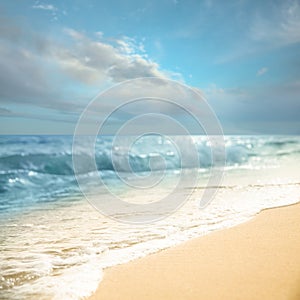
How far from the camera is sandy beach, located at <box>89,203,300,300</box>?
7.32 feet

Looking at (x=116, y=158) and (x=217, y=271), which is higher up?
(x=116, y=158)

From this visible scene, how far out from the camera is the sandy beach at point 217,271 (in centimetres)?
223

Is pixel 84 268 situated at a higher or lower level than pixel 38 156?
lower

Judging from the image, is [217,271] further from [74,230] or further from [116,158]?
[116,158]

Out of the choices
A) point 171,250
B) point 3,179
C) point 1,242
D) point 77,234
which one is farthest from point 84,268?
point 3,179

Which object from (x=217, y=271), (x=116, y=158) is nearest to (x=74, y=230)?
(x=217, y=271)

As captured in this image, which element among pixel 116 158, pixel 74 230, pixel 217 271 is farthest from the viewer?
pixel 116 158

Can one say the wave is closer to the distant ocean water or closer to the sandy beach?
the distant ocean water

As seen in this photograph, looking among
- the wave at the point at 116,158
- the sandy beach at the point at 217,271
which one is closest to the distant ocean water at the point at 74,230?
the sandy beach at the point at 217,271

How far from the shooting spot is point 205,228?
398 cm

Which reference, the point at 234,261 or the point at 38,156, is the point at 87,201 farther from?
the point at 38,156

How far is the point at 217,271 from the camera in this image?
8.47ft

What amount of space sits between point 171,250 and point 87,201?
3658 mm

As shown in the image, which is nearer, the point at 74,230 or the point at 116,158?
the point at 74,230
